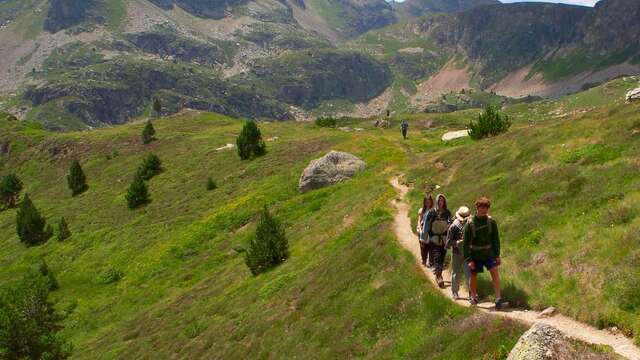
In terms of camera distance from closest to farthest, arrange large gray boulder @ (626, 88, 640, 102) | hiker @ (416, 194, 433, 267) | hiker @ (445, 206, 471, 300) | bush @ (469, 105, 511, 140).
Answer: hiker @ (445, 206, 471, 300) → hiker @ (416, 194, 433, 267) → large gray boulder @ (626, 88, 640, 102) → bush @ (469, 105, 511, 140)

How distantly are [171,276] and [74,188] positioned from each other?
5034 cm

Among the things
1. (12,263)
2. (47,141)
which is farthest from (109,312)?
(47,141)

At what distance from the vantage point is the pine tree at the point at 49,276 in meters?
53.9

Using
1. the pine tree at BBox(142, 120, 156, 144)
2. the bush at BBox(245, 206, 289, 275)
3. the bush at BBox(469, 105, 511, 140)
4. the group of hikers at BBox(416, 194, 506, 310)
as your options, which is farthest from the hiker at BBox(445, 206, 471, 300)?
the pine tree at BBox(142, 120, 156, 144)

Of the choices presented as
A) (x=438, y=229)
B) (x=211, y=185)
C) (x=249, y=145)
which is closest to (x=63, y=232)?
(x=211, y=185)

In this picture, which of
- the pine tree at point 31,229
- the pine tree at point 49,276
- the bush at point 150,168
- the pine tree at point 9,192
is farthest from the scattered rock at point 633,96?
the pine tree at point 9,192

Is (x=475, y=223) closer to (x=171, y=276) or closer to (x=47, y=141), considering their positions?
(x=171, y=276)

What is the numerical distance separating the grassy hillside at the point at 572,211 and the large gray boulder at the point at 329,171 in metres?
21.2

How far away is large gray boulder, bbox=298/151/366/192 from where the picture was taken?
181 ft

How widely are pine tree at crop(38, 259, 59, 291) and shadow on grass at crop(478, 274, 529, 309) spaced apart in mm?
49736

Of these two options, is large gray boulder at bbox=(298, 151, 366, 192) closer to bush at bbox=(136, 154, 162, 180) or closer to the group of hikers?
the group of hikers

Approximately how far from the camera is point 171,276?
47594mm

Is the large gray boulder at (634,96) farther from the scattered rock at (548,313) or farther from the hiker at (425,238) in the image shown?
the scattered rock at (548,313)

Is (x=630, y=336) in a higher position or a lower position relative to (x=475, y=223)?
lower
